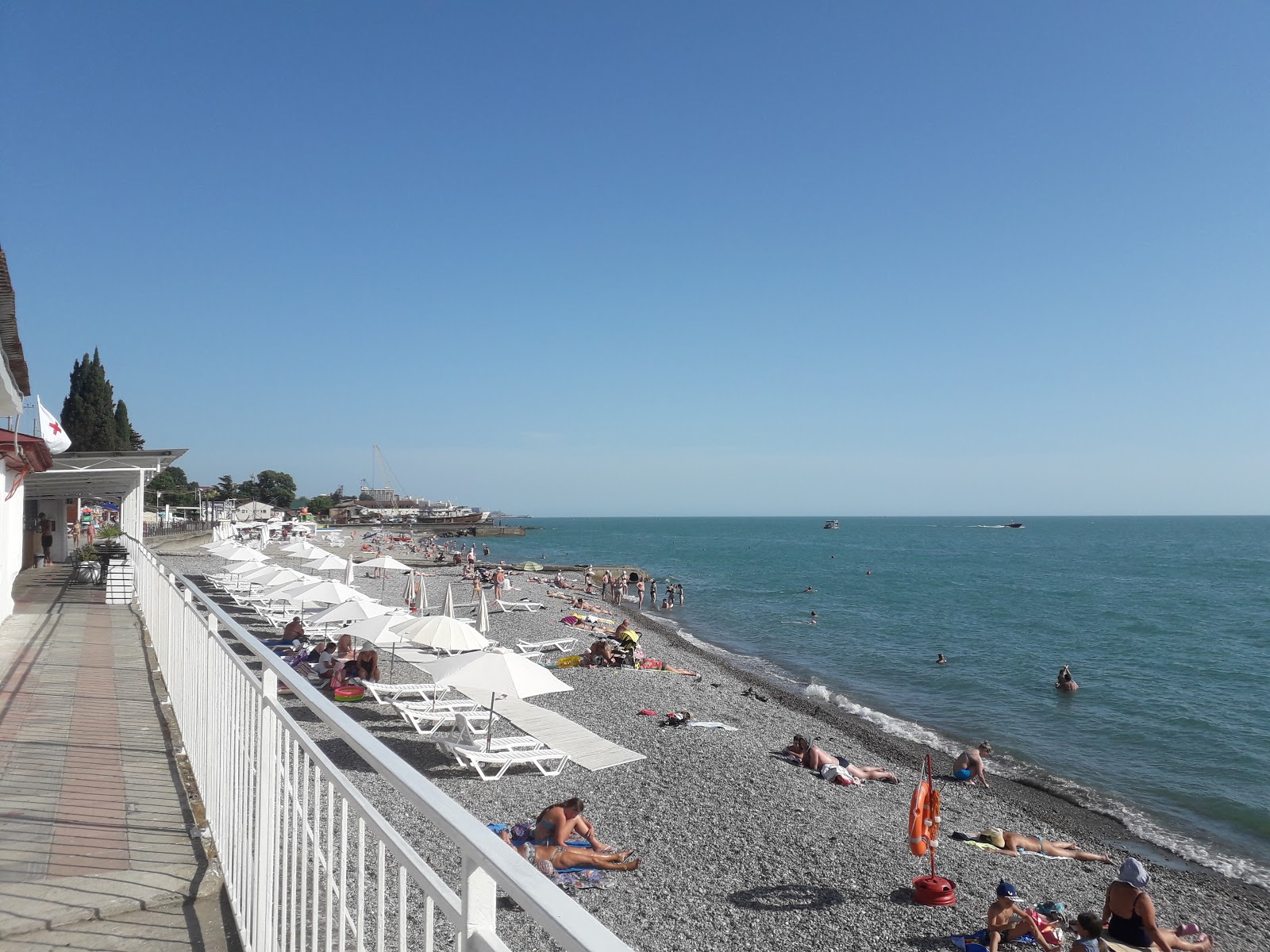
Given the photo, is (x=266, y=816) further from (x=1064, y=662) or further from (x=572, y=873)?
(x=1064, y=662)

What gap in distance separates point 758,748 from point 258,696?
39.2ft

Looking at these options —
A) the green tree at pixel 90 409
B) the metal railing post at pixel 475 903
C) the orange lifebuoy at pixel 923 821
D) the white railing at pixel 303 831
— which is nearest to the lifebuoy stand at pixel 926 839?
the orange lifebuoy at pixel 923 821

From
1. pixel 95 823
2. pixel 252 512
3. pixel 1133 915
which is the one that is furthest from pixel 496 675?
pixel 252 512

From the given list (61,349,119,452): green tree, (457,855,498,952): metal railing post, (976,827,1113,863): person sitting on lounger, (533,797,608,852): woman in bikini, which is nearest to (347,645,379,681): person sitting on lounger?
(533,797,608,852): woman in bikini

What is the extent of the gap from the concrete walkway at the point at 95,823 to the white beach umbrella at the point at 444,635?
517 cm

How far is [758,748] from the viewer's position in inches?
547

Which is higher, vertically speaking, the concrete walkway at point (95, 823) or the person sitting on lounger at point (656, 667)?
the concrete walkway at point (95, 823)

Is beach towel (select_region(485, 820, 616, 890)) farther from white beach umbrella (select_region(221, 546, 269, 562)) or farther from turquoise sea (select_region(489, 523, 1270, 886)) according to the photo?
white beach umbrella (select_region(221, 546, 269, 562))

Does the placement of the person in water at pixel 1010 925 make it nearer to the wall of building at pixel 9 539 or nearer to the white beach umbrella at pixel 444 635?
the white beach umbrella at pixel 444 635

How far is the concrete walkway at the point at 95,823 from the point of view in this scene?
3.15m

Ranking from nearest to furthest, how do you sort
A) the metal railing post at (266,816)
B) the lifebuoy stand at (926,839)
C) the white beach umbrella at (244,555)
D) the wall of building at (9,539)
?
1. the metal railing post at (266,816)
2. the lifebuoy stand at (926,839)
3. the wall of building at (9,539)
4. the white beach umbrella at (244,555)

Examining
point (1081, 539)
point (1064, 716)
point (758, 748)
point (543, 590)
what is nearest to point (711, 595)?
point (543, 590)

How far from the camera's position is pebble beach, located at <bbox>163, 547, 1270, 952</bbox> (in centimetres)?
746

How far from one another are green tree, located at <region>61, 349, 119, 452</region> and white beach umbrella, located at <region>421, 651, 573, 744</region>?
48.3 meters
